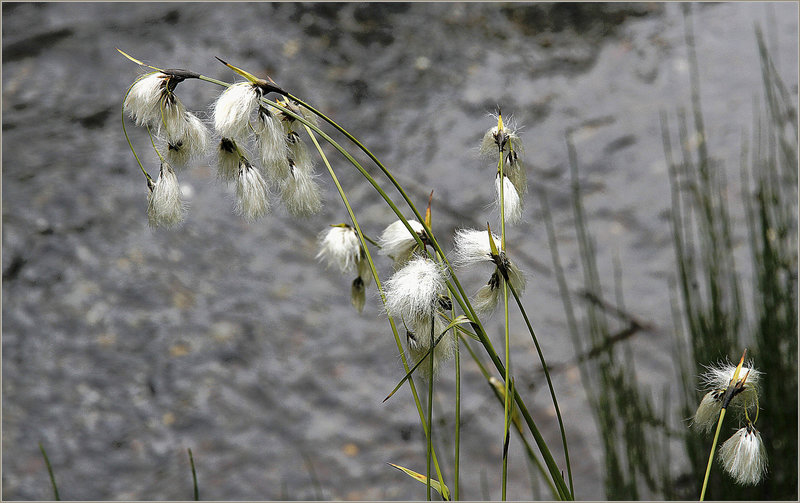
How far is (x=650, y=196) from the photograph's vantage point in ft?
4.63

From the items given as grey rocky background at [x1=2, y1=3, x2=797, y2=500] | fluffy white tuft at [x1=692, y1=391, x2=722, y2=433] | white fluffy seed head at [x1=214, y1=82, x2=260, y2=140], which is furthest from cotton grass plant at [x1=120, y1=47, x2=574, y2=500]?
grey rocky background at [x1=2, y1=3, x2=797, y2=500]

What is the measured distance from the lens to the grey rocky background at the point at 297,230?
44.8 inches

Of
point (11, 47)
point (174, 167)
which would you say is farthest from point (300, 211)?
point (11, 47)

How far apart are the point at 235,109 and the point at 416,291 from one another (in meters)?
0.14

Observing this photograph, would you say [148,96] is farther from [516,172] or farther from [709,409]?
[709,409]

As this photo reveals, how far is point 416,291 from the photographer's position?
1.13 ft

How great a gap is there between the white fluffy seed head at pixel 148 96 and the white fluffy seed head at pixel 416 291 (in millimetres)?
176

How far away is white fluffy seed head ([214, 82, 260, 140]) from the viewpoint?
0.34 meters

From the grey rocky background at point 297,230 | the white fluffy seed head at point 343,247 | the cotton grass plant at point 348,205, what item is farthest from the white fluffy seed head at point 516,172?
the grey rocky background at point 297,230

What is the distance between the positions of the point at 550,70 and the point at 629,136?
1.00 ft

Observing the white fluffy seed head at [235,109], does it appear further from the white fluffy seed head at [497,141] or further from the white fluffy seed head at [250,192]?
the white fluffy seed head at [497,141]

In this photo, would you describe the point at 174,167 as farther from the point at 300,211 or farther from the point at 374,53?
the point at 374,53

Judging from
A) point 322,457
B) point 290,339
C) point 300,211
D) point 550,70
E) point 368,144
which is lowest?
point 322,457

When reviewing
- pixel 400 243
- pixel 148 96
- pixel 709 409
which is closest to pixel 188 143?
pixel 148 96
